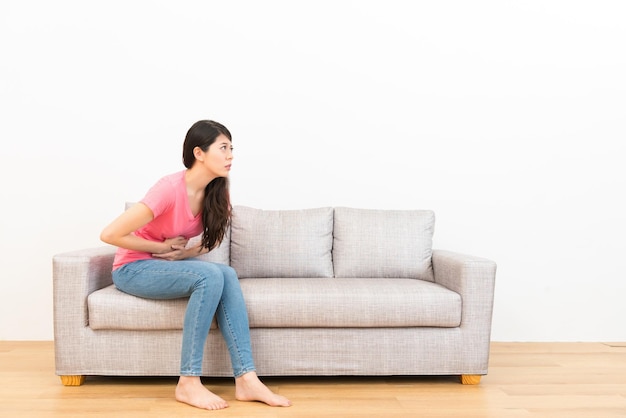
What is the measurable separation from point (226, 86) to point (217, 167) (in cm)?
117

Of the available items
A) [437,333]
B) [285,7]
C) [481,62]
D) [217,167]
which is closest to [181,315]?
[217,167]

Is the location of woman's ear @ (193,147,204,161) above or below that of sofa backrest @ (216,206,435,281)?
above

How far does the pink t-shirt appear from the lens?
2.60m

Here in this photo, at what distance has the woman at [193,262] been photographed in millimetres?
2525

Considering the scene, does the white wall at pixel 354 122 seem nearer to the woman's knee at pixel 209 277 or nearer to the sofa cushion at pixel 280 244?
the sofa cushion at pixel 280 244

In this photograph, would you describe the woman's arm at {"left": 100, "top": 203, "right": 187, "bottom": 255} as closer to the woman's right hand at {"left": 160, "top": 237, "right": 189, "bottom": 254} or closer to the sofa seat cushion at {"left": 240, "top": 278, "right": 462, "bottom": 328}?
the woman's right hand at {"left": 160, "top": 237, "right": 189, "bottom": 254}

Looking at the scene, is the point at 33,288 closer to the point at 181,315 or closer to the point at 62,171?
the point at 62,171

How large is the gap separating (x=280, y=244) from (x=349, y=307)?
66 cm

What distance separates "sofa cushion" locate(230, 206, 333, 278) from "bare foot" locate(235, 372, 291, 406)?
0.80m

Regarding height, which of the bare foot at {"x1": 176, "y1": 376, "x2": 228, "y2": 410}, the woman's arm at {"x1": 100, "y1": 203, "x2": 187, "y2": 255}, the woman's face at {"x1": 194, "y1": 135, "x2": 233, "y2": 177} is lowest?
the bare foot at {"x1": 176, "y1": 376, "x2": 228, "y2": 410}

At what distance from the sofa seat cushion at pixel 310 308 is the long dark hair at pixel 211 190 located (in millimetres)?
296

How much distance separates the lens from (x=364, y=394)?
104 inches

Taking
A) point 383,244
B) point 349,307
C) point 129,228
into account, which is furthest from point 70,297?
point 383,244

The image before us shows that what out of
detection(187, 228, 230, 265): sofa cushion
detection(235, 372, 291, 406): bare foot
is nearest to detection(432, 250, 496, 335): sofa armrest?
detection(235, 372, 291, 406): bare foot
